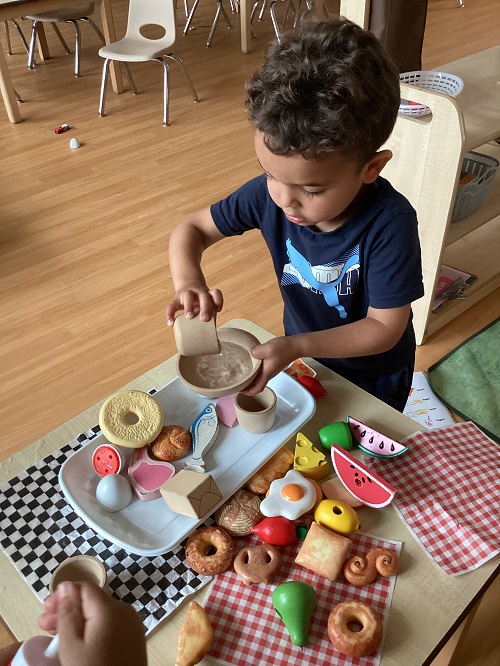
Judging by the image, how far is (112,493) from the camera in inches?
32.2

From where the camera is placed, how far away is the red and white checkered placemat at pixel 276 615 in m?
0.68

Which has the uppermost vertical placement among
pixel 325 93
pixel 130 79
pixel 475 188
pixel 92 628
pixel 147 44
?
pixel 325 93

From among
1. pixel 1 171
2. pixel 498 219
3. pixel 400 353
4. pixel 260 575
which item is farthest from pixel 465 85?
pixel 1 171

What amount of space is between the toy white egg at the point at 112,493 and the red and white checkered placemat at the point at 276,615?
0.17 metres

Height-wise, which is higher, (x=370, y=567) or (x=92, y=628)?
(x=92, y=628)

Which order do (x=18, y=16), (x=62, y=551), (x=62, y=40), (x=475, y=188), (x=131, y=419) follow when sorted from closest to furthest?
(x=62, y=551)
(x=131, y=419)
(x=475, y=188)
(x=18, y=16)
(x=62, y=40)

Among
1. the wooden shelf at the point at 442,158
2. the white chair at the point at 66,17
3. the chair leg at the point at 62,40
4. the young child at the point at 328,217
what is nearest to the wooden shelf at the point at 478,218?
the wooden shelf at the point at 442,158

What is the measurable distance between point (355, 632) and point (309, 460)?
0.80ft

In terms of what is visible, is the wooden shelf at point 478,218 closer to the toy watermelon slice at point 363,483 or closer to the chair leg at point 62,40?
the toy watermelon slice at point 363,483

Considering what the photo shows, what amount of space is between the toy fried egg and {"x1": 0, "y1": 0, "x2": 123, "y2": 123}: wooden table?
9.92 feet

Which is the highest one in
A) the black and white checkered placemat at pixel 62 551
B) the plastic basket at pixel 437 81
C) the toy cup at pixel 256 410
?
the plastic basket at pixel 437 81

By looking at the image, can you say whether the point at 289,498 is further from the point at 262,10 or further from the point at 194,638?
the point at 262,10

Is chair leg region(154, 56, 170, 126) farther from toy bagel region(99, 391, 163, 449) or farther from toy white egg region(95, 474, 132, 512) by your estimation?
toy white egg region(95, 474, 132, 512)

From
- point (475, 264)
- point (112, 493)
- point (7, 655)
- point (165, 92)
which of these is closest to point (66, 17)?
point (165, 92)
